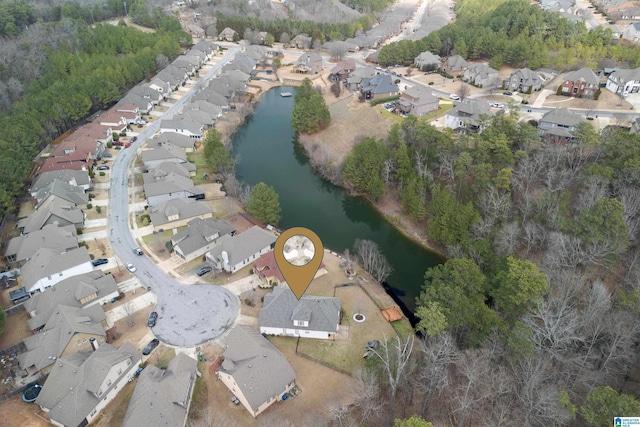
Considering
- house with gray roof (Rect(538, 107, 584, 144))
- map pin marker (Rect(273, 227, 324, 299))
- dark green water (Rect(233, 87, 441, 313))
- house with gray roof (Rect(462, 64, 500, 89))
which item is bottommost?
dark green water (Rect(233, 87, 441, 313))

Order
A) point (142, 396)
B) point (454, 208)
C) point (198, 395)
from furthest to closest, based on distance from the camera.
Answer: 1. point (454, 208)
2. point (198, 395)
3. point (142, 396)

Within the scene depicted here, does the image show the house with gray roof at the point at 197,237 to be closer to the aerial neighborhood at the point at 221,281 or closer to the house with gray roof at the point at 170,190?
the aerial neighborhood at the point at 221,281

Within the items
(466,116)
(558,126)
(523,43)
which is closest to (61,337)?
(466,116)

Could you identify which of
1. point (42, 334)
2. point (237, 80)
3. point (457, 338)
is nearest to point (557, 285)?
point (457, 338)

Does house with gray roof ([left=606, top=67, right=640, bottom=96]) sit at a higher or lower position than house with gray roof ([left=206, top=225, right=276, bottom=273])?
higher

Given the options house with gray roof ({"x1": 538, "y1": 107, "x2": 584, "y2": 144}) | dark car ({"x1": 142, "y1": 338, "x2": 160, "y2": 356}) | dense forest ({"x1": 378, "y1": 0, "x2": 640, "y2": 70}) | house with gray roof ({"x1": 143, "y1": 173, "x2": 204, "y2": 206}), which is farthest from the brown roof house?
dark car ({"x1": 142, "y1": 338, "x2": 160, "y2": 356})

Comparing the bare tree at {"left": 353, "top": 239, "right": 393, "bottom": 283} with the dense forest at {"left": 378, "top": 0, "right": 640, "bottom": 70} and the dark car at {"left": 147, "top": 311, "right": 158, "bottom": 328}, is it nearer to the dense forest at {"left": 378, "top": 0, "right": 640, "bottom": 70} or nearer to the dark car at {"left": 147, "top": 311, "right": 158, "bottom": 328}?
the dark car at {"left": 147, "top": 311, "right": 158, "bottom": 328}

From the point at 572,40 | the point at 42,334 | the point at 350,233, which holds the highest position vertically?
the point at 572,40

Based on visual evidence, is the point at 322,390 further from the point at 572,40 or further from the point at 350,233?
the point at 572,40
